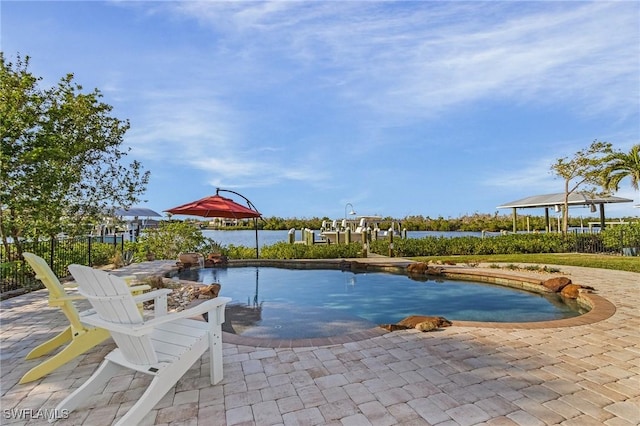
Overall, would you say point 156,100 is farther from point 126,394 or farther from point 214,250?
point 126,394

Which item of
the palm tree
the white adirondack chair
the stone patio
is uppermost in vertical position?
the palm tree

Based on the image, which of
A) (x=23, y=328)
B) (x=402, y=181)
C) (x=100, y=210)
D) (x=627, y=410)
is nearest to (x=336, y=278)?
(x=23, y=328)

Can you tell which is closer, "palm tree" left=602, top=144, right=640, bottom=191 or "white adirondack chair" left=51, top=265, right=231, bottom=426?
"white adirondack chair" left=51, top=265, right=231, bottom=426

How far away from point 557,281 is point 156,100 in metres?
10.6

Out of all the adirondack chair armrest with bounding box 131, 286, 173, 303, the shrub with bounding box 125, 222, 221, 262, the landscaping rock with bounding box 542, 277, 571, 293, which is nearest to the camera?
the adirondack chair armrest with bounding box 131, 286, 173, 303

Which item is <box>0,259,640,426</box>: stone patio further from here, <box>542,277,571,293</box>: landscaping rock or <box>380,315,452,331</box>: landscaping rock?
<box>542,277,571,293</box>: landscaping rock

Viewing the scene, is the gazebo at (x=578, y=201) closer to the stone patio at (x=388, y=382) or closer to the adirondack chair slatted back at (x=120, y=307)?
the stone patio at (x=388, y=382)

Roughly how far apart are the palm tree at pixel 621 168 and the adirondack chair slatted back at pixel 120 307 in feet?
68.5

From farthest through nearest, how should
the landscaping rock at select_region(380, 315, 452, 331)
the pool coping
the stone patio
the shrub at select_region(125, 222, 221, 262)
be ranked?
1. the shrub at select_region(125, 222, 221, 262)
2. the landscaping rock at select_region(380, 315, 452, 331)
3. the pool coping
4. the stone patio

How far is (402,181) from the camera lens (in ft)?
61.8

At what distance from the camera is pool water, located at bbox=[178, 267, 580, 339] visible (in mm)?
5184

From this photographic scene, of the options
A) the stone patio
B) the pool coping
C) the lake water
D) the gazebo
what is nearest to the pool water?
the pool coping

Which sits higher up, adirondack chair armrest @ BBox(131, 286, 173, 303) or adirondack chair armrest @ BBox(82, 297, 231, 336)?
adirondack chair armrest @ BBox(131, 286, 173, 303)

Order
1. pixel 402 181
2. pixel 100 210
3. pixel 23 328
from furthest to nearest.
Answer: pixel 402 181
pixel 100 210
pixel 23 328
